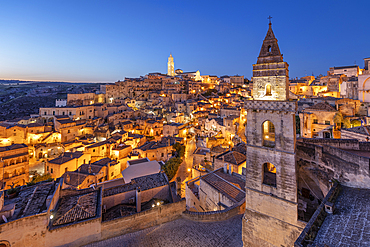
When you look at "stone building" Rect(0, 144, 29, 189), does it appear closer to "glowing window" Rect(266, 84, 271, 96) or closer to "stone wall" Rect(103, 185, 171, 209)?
"stone wall" Rect(103, 185, 171, 209)

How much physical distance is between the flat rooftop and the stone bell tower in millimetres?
1782

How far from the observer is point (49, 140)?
103 ft

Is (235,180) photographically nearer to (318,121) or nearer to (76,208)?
(76,208)

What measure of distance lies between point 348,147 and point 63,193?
1677 centimetres

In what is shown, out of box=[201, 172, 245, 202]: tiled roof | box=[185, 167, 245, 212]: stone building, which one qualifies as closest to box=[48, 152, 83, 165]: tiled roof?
box=[185, 167, 245, 212]: stone building

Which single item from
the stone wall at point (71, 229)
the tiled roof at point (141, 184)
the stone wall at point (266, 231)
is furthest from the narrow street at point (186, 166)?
the stone wall at point (266, 231)

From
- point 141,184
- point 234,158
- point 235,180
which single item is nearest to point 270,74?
point 235,180

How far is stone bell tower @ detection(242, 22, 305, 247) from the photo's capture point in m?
7.51

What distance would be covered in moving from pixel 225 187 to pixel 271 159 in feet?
21.4

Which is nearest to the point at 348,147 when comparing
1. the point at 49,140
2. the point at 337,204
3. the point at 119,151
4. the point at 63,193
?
the point at 337,204

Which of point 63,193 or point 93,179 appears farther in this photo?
point 93,179

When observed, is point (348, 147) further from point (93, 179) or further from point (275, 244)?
point (93, 179)

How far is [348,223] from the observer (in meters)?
5.02

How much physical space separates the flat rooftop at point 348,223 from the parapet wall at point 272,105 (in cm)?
371
